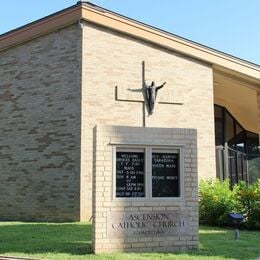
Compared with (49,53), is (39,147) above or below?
below

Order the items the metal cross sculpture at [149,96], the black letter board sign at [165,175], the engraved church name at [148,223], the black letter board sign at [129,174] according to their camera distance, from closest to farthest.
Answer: the engraved church name at [148,223] → the black letter board sign at [129,174] → the black letter board sign at [165,175] → the metal cross sculpture at [149,96]

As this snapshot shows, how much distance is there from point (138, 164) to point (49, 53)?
27.0ft

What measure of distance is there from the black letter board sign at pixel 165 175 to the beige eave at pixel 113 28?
778cm

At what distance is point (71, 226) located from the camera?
41.0 feet

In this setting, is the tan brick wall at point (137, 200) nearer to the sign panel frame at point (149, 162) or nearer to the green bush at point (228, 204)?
the sign panel frame at point (149, 162)

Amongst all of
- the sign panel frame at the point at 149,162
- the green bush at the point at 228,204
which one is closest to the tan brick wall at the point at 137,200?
the sign panel frame at the point at 149,162

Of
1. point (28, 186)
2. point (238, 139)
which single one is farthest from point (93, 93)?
point (238, 139)

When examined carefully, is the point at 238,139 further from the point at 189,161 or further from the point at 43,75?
the point at 189,161

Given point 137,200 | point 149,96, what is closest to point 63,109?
point 149,96

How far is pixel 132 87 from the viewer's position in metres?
15.8

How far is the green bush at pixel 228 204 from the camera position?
Result: 13508 mm

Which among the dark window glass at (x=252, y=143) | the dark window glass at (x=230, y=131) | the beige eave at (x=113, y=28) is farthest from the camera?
the dark window glass at (x=252, y=143)

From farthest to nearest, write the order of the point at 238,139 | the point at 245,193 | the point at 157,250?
the point at 238,139 < the point at 245,193 < the point at 157,250

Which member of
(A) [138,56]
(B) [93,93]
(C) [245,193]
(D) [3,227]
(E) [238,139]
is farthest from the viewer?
(E) [238,139]
